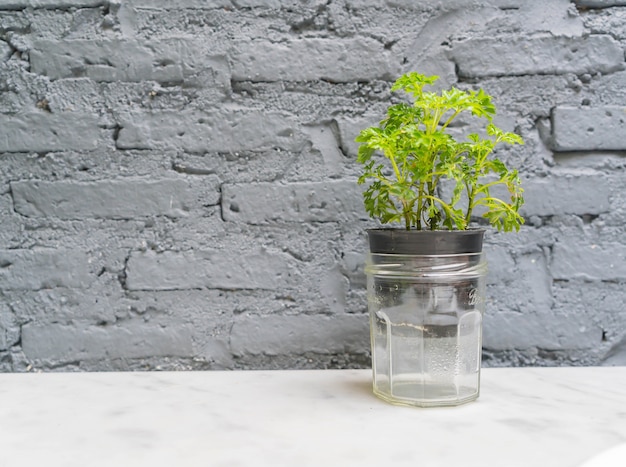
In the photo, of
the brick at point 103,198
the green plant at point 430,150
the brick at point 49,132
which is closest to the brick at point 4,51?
the brick at point 49,132

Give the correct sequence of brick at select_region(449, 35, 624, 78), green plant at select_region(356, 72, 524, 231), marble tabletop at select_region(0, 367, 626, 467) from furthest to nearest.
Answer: brick at select_region(449, 35, 624, 78) < green plant at select_region(356, 72, 524, 231) < marble tabletop at select_region(0, 367, 626, 467)

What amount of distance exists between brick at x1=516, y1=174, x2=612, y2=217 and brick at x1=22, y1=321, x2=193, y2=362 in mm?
692

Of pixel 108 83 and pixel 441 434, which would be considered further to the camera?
pixel 108 83

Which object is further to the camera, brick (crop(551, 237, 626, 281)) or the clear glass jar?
brick (crop(551, 237, 626, 281))

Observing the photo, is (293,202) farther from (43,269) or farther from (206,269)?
(43,269)

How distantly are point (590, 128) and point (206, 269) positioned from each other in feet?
2.51

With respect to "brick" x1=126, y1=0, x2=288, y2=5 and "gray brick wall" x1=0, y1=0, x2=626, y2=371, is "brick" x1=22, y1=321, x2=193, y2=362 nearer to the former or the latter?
"gray brick wall" x1=0, y1=0, x2=626, y2=371

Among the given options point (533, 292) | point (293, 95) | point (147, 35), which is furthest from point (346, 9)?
point (533, 292)

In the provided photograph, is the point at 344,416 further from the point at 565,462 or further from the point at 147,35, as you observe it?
the point at 147,35

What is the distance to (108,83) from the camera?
98 cm

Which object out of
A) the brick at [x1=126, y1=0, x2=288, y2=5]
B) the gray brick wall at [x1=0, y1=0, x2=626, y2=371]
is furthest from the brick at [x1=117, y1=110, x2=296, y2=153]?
the brick at [x1=126, y1=0, x2=288, y2=5]

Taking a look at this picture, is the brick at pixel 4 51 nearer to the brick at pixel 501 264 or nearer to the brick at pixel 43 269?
the brick at pixel 43 269

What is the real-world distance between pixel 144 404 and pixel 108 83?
587mm

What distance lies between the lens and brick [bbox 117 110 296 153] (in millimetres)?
979
